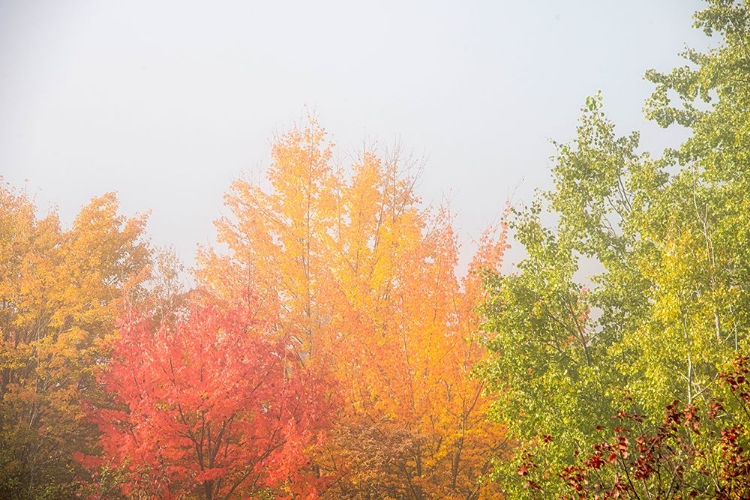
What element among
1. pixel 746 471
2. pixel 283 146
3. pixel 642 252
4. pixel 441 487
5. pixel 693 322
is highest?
pixel 283 146

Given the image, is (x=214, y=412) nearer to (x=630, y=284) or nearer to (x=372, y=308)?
(x=372, y=308)

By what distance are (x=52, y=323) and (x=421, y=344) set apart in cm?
1315

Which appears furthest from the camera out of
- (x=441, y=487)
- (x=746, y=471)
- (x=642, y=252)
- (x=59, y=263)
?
(x=59, y=263)

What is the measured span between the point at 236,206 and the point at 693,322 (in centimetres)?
1593

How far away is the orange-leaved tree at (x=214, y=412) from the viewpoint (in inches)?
440

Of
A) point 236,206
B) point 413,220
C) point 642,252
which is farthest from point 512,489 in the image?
point 236,206

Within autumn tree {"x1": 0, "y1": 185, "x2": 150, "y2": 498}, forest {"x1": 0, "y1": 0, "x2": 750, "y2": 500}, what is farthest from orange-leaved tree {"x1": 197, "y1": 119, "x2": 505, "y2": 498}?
autumn tree {"x1": 0, "y1": 185, "x2": 150, "y2": 498}

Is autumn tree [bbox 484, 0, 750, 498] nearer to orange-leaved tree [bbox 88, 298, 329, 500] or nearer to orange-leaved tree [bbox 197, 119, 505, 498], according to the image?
orange-leaved tree [bbox 197, 119, 505, 498]

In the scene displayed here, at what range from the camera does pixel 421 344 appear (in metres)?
14.0

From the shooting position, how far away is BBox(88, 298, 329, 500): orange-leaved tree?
11.2m

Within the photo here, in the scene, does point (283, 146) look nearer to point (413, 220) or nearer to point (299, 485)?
point (413, 220)

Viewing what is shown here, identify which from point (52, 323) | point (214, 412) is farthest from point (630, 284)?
point (52, 323)

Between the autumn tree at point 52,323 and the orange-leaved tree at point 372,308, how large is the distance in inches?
181

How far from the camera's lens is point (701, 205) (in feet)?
39.2
